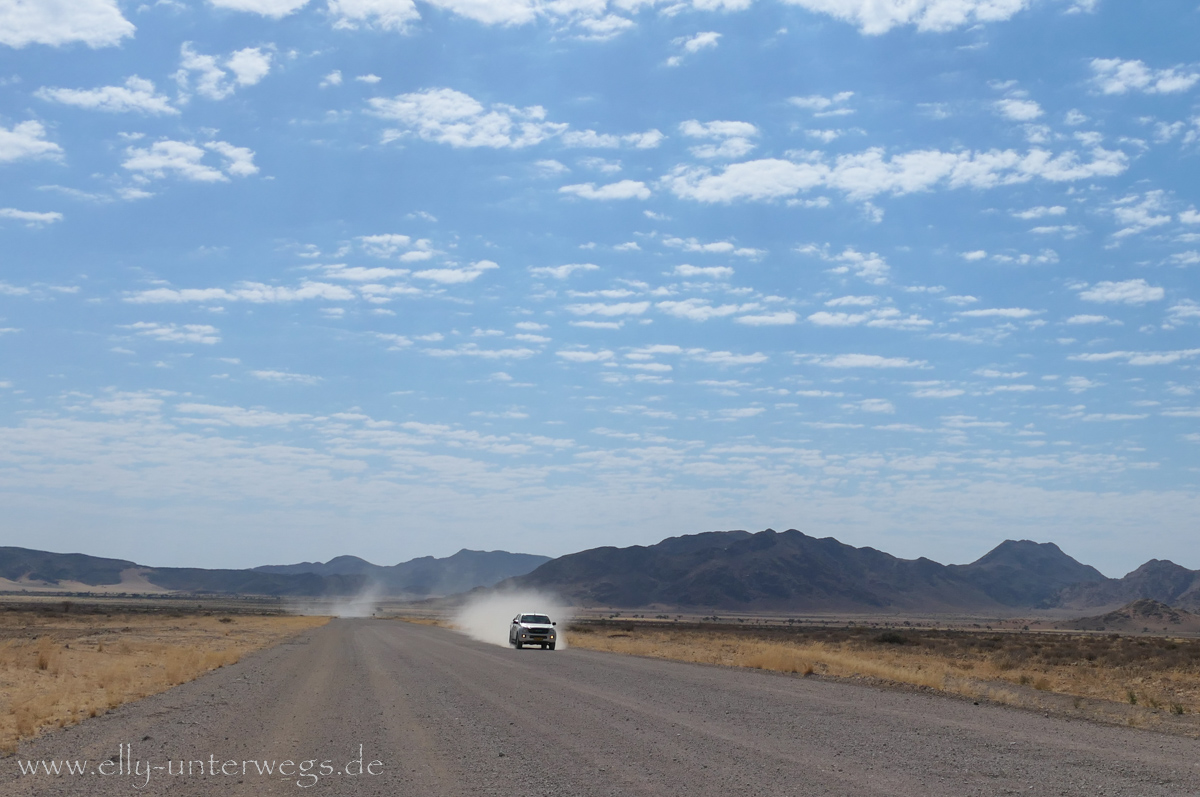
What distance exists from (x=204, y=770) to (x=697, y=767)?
5.93 metres

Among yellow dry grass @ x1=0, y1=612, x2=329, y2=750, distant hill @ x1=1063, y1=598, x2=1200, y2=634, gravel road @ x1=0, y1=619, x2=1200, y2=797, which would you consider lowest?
distant hill @ x1=1063, y1=598, x2=1200, y2=634

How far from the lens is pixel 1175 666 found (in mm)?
35156

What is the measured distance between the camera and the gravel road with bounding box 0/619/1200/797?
10547 mm

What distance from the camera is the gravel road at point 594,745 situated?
10.5 metres

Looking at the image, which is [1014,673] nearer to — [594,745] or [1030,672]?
[1030,672]

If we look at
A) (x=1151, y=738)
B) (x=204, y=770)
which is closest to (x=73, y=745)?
(x=204, y=770)

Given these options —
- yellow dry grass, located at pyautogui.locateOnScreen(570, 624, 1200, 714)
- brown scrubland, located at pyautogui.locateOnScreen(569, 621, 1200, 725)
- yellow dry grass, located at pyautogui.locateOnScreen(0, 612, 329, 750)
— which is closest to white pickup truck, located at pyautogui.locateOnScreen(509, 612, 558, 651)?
yellow dry grass, located at pyautogui.locateOnScreen(570, 624, 1200, 714)

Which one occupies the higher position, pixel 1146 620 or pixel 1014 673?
pixel 1014 673

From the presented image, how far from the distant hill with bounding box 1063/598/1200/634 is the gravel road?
4885 inches

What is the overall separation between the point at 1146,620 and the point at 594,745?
14852 cm

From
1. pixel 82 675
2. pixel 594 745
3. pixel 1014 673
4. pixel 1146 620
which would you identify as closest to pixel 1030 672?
pixel 1014 673

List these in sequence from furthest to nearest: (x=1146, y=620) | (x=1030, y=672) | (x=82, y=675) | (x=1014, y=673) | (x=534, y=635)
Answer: (x=1146, y=620) < (x=534, y=635) < (x=1030, y=672) < (x=1014, y=673) < (x=82, y=675)

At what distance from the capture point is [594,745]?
13164 mm

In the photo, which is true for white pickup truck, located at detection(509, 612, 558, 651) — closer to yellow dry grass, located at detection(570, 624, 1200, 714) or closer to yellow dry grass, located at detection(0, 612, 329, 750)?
yellow dry grass, located at detection(570, 624, 1200, 714)
